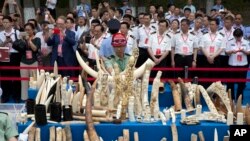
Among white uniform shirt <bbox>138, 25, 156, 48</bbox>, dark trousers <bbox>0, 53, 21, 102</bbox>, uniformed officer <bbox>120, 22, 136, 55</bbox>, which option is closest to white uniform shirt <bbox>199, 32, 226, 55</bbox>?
white uniform shirt <bbox>138, 25, 156, 48</bbox>

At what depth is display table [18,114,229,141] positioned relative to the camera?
5.68 meters

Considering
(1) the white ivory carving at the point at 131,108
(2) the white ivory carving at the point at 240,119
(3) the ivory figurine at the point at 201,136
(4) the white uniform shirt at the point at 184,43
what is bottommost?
(3) the ivory figurine at the point at 201,136

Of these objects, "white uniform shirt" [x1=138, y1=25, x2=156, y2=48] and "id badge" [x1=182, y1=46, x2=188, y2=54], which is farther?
"white uniform shirt" [x1=138, y1=25, x2=156, y2=48]

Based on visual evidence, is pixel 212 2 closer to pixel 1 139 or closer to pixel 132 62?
pixel 132 62

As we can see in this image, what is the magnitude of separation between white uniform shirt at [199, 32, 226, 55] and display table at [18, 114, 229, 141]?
3205mm

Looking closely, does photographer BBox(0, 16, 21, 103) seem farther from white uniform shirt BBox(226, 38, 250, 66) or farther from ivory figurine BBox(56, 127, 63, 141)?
ivory figurine BBox(56, 127, 63, 141)

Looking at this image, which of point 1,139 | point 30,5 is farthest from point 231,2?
point 1,139

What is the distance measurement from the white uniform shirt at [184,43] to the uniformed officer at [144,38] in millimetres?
471

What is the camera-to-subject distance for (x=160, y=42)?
28.9 ft

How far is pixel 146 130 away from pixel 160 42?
3.31 metres

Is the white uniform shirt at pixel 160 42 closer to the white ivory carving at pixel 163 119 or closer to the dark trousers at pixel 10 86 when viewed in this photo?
the dark trousers at pixel 10 86

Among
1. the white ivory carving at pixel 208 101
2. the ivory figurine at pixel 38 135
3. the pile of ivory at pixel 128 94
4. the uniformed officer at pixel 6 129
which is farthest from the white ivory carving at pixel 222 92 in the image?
the uniformed officer at pixel 6 129

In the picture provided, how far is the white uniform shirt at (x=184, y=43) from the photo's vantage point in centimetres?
883

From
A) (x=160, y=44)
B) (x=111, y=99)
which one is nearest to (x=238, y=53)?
(x=160, y=44)
